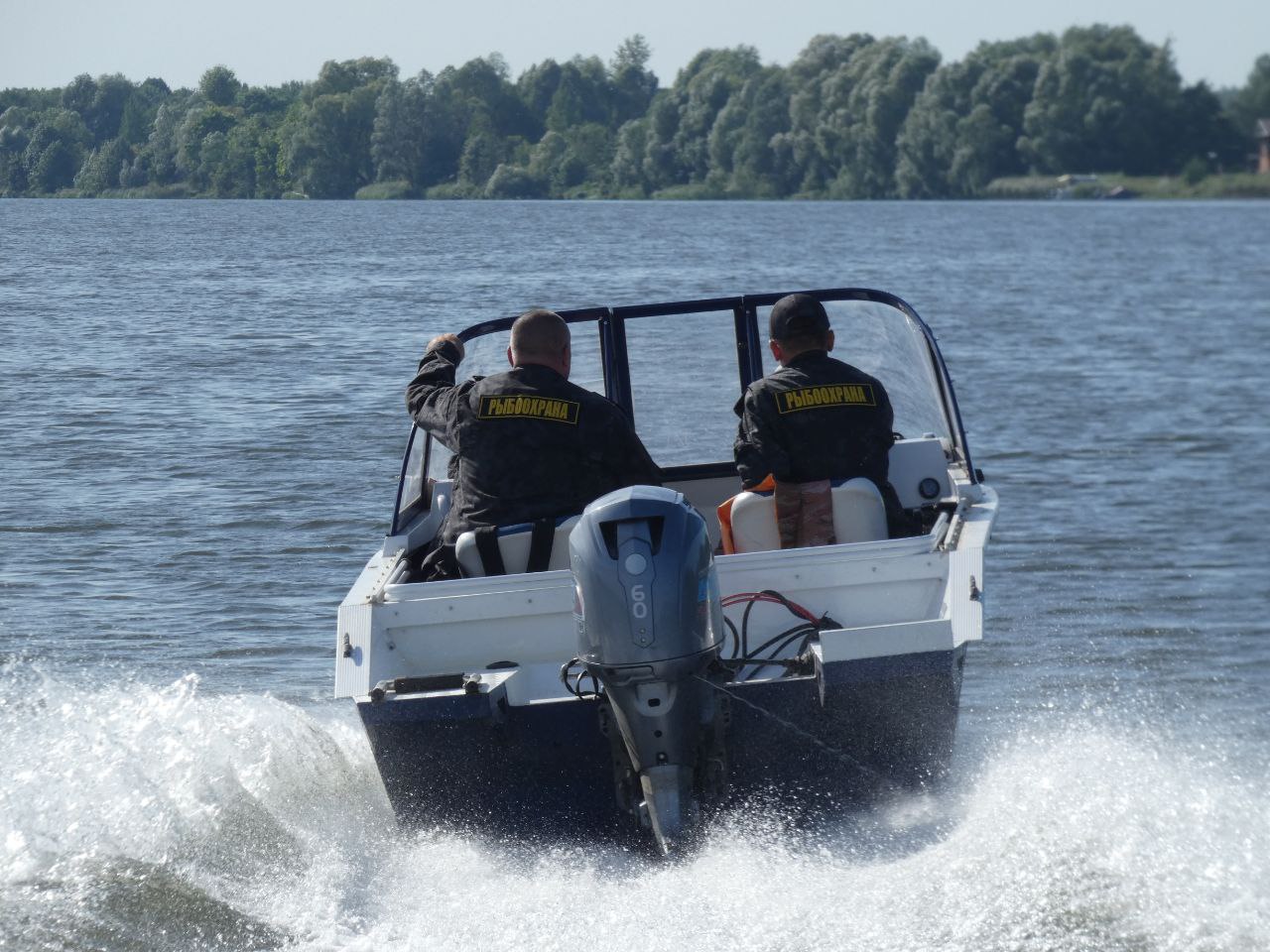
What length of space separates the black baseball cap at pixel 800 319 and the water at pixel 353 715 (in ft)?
4.62

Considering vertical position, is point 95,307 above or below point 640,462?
below

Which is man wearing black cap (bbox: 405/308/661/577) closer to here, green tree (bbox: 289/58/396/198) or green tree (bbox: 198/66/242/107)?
green tree (bbox: 198/66/242/107)

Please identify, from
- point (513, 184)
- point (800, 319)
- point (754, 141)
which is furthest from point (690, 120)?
point (800, 319)

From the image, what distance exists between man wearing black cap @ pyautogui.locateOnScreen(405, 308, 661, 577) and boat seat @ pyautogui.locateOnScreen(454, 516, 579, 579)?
1.3 inches

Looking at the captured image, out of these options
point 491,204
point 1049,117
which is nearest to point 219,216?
point 491,204

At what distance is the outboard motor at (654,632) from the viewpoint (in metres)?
4.20

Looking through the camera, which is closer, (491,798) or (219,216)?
(491,798)

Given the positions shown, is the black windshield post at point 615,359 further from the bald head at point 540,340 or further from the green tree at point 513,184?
the green tree at point 513,184

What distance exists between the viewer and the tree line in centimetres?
7181

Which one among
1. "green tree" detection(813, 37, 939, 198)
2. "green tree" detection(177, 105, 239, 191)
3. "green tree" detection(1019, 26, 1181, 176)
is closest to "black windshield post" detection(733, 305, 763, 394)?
"green tree" detection(177, 105, 239, 191)

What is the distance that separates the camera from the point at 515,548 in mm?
5094

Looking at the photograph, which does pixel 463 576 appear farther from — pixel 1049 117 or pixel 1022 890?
pixel 1049 117

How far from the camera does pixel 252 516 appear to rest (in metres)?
10.9

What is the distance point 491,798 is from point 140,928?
1.02 metres
